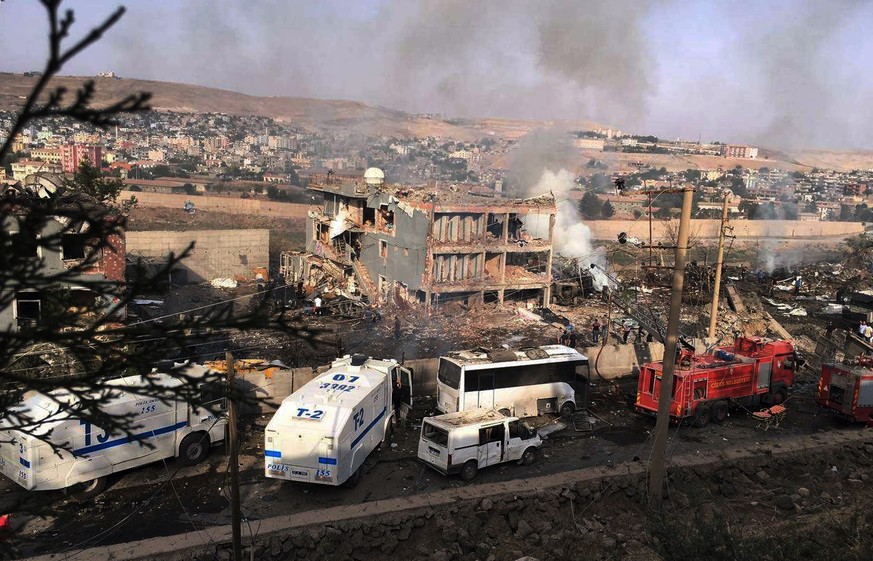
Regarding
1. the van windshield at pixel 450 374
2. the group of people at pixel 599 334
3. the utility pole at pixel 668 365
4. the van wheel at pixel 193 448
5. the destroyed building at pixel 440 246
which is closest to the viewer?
the utility pole at pixel 668 365

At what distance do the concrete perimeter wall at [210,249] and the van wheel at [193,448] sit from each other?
20.6m

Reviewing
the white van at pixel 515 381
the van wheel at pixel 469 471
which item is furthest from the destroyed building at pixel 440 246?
the van wheel at pixel 469 471

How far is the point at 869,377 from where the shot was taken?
15000 mm

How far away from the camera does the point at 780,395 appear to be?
55.2 ft

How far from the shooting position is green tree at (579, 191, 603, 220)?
71.6 metres

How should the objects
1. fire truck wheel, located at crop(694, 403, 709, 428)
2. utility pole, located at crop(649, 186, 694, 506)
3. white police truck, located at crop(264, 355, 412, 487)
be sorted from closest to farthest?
1. utility pole, located at crop(649, 186, 694, 506)
2. white police truck, located at crop(264, 355, 412, 487)
3. fire truck wheel, located at crop(694, 403, 709, 428)

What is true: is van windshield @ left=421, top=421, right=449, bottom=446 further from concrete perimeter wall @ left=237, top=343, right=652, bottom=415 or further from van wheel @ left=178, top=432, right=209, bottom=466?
van wheel @ left=178, top=432, right=209, bottom=466

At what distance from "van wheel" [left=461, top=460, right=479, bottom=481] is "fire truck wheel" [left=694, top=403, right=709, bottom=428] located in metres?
6.00

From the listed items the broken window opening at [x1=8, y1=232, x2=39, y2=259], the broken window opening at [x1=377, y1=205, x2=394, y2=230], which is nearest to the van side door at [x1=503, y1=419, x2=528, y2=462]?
the broken window opening at [x1=8, y1=232, x2=39, y2=259]

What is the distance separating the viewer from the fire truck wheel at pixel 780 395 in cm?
1667

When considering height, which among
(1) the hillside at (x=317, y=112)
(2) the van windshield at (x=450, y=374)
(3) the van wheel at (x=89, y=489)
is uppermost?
(1) the hillside at (x=317, y=112)

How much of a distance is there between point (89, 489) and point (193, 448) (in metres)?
1.79

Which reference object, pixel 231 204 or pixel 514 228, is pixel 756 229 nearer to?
pixel 514 228

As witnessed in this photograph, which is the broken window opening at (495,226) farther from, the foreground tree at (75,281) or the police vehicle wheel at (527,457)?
the foreground tree at (75,281)
